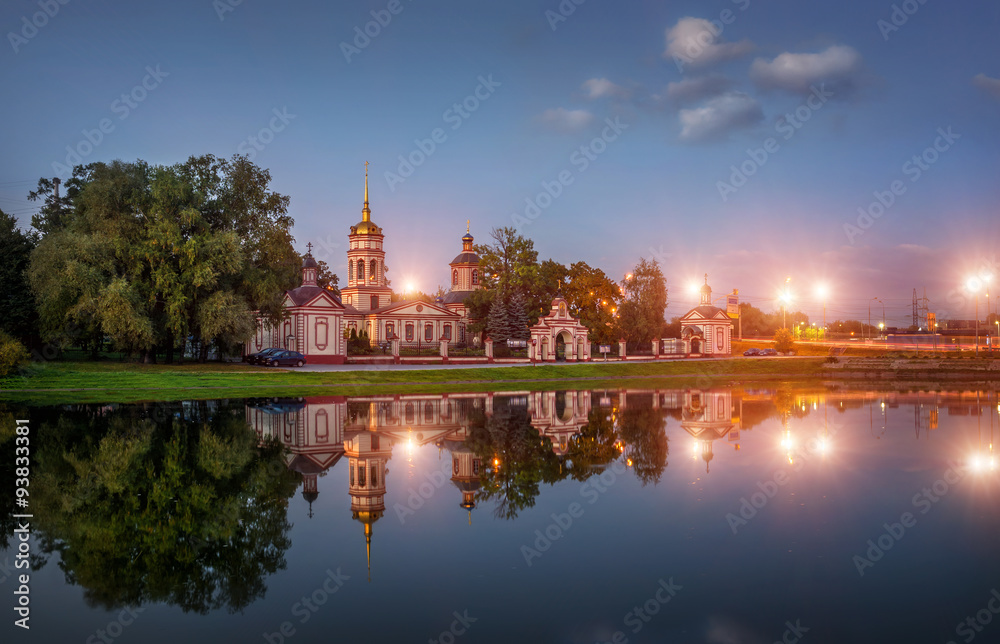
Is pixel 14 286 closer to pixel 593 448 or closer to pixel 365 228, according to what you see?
pixel 365 228

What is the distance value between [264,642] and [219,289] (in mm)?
39648

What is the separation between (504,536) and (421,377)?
32.5 metres

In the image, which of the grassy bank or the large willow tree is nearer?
the grassy bank

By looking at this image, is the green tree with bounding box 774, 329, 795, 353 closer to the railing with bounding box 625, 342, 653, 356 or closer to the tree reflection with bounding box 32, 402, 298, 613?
the railing with bounding box 625, 342, 653, 356

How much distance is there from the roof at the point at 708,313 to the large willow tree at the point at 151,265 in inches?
1861

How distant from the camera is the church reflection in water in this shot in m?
15.9

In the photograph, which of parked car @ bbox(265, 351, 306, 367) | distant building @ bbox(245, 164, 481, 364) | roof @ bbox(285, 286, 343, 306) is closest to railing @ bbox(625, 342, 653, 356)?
distant building @ bbox(245, 164, 481, 364)

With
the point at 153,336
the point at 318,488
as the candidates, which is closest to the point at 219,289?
the point at 153,336

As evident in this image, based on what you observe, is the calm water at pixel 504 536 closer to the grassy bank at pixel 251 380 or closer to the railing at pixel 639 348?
the grassy bank at pixel 251 380

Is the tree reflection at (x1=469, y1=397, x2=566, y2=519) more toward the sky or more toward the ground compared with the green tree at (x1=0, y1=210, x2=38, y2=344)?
more toward the ground

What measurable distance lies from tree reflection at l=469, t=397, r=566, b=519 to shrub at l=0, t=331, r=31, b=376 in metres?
25.2

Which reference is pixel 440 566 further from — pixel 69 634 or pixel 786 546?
pixel 786 546

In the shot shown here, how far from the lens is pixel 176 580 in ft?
30.0

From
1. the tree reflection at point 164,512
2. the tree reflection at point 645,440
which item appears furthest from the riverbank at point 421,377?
the tree reflection at point 164,512
